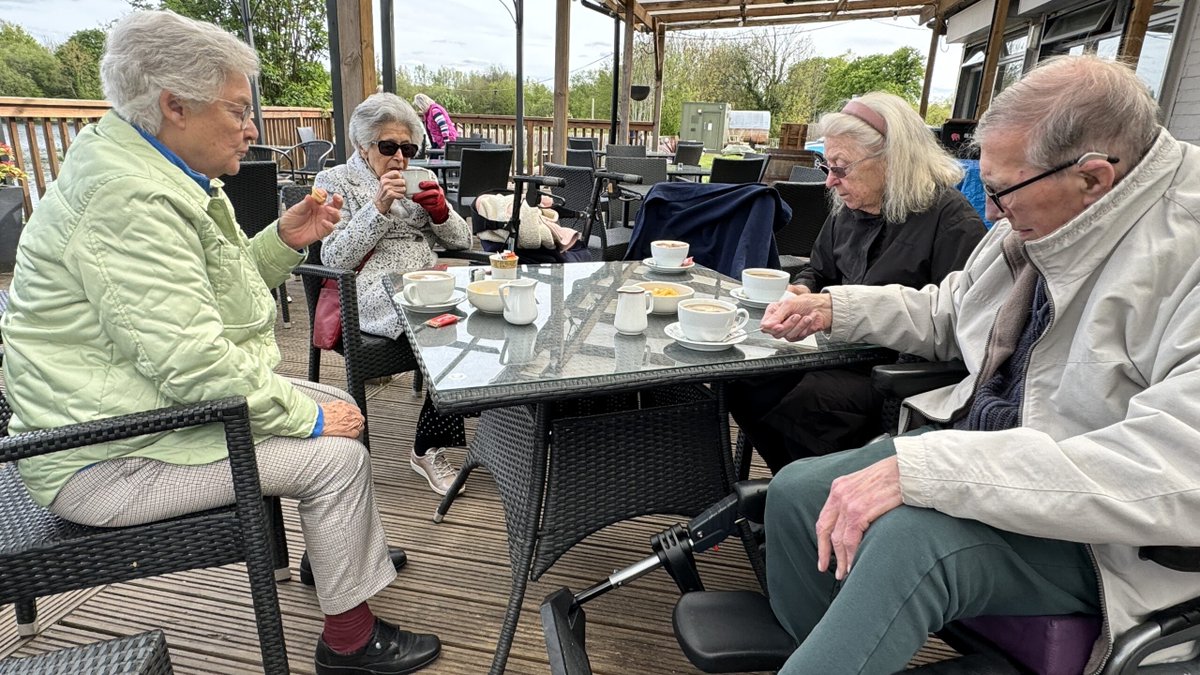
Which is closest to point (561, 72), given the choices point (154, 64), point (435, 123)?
point (435, 123)

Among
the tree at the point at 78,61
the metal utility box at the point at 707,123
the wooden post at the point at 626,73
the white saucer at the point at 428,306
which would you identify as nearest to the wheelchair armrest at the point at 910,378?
the white saucer at the point at 428,306

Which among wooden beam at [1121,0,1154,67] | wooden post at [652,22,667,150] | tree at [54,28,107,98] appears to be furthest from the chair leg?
wooden post at [652,22,667,150]

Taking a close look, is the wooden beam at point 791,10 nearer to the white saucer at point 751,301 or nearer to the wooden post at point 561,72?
the wooden post at point 561,72

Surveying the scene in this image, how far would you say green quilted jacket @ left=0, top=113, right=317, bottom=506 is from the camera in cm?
107

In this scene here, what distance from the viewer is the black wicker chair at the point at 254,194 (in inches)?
136

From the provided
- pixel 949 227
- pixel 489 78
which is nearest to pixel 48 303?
pixel 949 227

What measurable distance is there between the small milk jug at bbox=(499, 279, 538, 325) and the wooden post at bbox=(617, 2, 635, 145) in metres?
8.40

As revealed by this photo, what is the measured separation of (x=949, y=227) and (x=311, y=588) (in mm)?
2001

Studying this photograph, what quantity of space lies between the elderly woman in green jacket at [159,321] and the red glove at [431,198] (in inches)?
34.1

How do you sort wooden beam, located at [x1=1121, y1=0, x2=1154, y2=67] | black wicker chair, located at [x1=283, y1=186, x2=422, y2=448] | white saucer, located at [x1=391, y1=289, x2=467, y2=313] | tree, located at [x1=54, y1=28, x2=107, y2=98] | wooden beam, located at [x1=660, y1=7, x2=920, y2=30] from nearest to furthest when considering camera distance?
white saucer, located at [x1=391, y1=289, x2=467, y2=313] → black wicker chair, located at [x1=283, y1=186, x2=422, y2=448] → wooden beam, located at [x1=1121, y1=0, x2=1154, y2=67] → tree, located at [x1=54, y1=28, x2=107, y2=98] → wooden beam, located at [x1=660, y1=7, x2=920, y2=30]

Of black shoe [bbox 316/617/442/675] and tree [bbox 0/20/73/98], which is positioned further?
tree [bbox 0/20/73/98]

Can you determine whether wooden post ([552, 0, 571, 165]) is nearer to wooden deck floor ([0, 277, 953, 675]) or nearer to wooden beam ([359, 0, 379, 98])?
wooden beam ([359, 0, 379, 98])

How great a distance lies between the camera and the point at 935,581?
2.88 feet

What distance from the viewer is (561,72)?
746 cm
